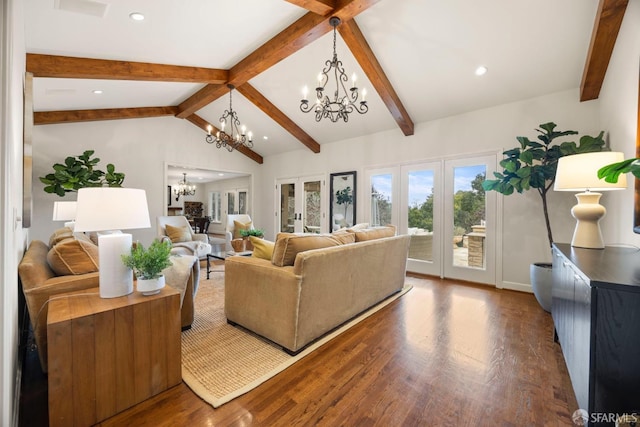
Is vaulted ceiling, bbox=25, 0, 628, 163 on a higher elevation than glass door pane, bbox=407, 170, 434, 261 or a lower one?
higher

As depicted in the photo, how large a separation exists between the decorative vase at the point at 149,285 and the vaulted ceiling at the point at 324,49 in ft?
7.83

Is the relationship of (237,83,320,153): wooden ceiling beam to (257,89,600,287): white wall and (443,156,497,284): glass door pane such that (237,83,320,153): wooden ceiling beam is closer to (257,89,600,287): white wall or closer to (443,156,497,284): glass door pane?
(257,89,600,287): white wall

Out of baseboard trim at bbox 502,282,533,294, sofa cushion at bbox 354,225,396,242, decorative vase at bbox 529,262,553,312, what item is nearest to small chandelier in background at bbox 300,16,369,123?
sofa cushion at bbox 354,225,396,242

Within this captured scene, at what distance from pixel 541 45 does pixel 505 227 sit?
7.58 ft

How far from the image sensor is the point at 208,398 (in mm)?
1619

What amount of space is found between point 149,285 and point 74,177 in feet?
12.9

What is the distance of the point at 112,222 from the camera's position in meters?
1.58

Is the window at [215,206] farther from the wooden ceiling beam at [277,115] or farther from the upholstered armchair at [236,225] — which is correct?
the wooden ceiling beam at [277,115]

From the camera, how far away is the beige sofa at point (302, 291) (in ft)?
6.77

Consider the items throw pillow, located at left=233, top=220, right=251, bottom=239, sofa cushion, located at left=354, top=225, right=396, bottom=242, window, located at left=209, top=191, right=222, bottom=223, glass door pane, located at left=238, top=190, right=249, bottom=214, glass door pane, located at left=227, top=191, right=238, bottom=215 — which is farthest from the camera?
window, located at left=209, top=191, right=222, bottom=223

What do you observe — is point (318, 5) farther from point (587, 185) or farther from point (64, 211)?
point (64, 211)

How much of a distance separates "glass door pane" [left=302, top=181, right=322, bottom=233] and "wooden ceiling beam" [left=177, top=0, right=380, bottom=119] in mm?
2977

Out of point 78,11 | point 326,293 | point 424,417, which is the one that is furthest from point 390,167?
point 78,11

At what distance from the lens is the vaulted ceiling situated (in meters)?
2.56
